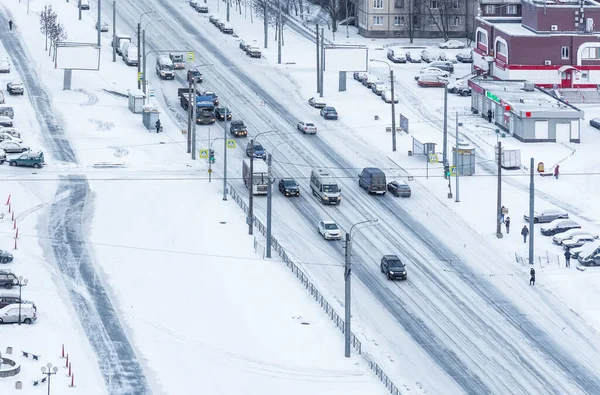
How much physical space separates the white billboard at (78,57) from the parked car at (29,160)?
944 inches

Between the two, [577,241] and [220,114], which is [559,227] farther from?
[220,114]

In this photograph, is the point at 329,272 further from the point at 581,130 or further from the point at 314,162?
the point at 581,130

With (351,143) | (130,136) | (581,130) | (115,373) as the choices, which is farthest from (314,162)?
(115,373)

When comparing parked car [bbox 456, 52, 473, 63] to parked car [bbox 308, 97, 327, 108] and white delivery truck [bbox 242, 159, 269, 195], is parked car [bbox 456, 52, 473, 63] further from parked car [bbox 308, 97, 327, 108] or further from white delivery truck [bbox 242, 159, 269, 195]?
white delivery truck [bbox 242, 159, 269, 195]

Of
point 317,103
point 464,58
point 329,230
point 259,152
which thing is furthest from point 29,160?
point 464,58

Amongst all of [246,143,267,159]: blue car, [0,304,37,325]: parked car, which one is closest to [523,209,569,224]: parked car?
[246,143,267,159]: blue car

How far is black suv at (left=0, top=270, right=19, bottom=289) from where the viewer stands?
280ft

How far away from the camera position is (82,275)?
8888 centimetres

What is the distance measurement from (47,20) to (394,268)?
68.4m

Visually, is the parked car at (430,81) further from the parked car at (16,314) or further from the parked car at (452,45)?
the parked car at (16,314)

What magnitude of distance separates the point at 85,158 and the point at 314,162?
664 inches

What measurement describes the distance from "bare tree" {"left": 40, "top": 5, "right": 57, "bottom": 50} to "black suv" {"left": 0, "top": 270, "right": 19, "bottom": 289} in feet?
208

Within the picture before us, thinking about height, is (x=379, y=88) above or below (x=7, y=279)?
above

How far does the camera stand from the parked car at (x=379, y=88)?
135125 mm
